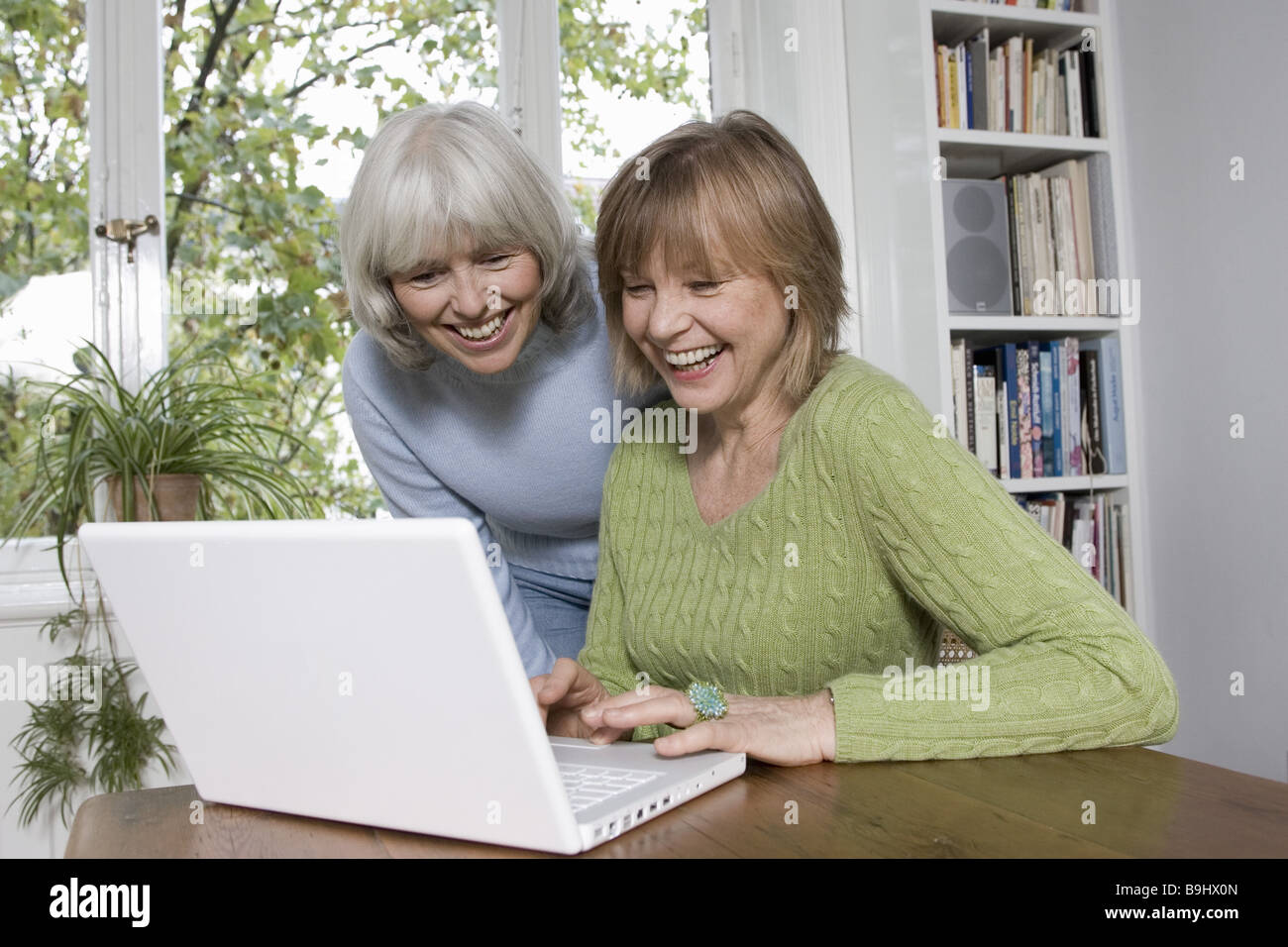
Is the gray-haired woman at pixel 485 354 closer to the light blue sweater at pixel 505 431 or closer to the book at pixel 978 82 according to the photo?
the light blue sweater at pixel 505 431

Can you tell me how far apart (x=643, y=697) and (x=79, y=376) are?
1982mm

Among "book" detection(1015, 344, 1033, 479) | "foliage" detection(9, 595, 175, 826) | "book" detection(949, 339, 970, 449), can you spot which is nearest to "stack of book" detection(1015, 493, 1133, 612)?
"book" detection(1015, 344, 1033, 479)

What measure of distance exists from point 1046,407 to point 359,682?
2349 mm

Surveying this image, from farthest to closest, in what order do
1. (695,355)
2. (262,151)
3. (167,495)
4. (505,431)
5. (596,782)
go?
(262,151), (167,495), (505,431), (695,355), (596,782)

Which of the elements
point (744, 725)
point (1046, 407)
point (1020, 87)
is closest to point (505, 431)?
point (744, 725)

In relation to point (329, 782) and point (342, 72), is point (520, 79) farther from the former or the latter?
point (329, 782)

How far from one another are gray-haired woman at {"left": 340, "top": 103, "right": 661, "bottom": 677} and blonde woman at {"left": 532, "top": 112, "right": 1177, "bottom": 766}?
17cm

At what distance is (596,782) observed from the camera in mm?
899

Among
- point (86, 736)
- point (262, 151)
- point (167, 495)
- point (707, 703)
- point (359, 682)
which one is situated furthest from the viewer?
point (262, 151)

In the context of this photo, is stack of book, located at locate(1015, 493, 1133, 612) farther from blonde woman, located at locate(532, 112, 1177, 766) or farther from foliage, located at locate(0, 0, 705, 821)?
blonde woman, located at locate(532, 112, 1177, 766)

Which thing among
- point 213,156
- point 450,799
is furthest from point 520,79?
point 450,799

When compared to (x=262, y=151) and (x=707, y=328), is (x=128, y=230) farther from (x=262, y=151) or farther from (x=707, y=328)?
(x=707, y=328)

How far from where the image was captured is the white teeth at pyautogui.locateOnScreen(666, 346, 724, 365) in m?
1.33

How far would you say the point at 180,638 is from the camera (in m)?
0.86
